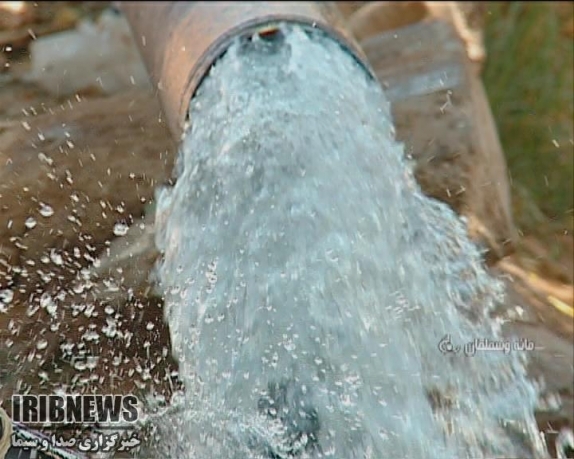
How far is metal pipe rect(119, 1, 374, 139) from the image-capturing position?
2.18m

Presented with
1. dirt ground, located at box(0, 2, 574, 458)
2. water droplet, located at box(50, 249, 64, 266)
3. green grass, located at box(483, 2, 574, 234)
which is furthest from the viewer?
green grass, located at box(483, 2, 574, 234)

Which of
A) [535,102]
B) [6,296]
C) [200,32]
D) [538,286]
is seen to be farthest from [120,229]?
[535,102]

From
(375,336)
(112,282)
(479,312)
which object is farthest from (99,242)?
(479,312)

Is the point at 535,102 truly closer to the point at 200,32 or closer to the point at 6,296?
the point at 200,32

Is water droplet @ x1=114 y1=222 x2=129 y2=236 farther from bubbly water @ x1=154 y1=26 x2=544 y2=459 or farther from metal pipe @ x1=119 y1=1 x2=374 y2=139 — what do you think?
metal pipe @ x1=119 y1=1 x2=374 y2=139

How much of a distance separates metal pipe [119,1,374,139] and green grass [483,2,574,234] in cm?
65

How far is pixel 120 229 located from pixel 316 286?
551 millimetres

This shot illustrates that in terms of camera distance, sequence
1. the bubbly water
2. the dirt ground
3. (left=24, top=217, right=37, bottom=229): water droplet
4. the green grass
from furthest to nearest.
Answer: the green grass → (left=24, top=217, right=37, bottom=229): water droplet → the dirt ground → the bubbly water

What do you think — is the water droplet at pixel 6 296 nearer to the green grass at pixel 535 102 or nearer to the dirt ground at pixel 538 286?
the dirt ground at pixel 538 286

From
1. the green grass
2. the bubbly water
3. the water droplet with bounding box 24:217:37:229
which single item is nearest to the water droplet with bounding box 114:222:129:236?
the bubbly water

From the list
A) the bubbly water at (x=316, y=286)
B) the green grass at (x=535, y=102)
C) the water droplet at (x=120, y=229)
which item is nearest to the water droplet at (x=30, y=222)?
the water droplet at (x=120, y=229)

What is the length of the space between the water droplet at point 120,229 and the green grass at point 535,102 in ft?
3.44

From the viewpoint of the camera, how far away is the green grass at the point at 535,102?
2527 mm

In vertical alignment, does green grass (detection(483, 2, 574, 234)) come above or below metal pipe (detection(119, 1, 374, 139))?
below
